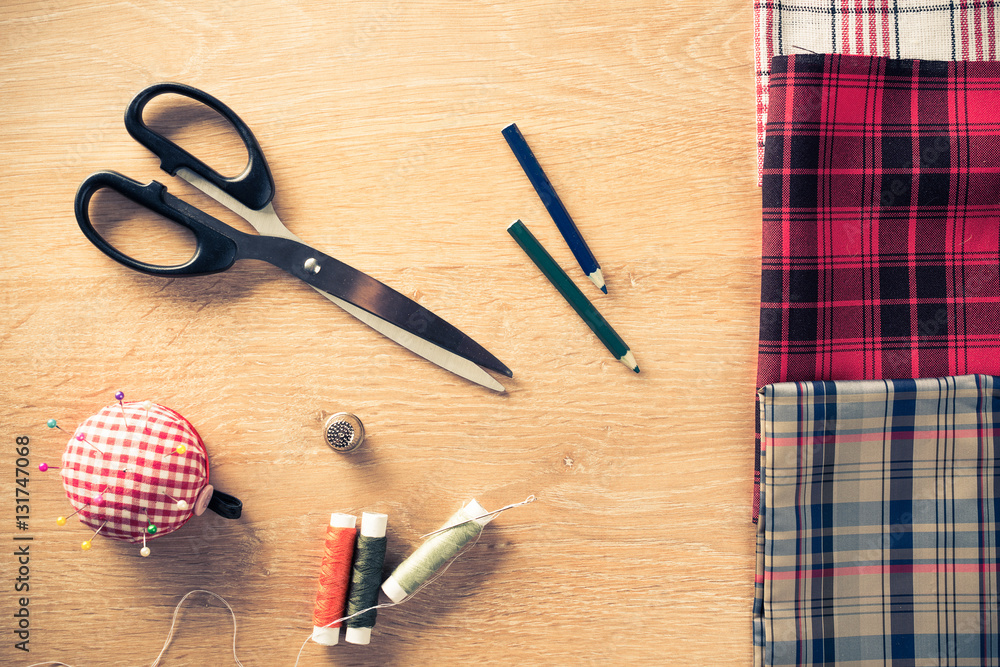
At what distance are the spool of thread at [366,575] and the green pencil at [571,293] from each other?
334 millimetres

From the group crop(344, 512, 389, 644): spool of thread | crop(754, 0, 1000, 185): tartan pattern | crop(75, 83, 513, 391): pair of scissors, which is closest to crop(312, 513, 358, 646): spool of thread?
crop(344, 512, 389, 644): spool of thread

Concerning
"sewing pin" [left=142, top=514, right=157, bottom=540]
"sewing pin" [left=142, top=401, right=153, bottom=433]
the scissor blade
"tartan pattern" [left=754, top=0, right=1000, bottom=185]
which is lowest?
"sewing pin" [left=142, top=514, right=157, bottom=540]

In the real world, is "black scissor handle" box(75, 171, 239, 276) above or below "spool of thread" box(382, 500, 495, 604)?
above

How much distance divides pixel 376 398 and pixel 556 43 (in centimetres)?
49

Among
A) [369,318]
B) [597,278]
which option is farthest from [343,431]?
[597,278]

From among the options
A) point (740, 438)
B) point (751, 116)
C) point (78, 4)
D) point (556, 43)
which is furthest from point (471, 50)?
point (740, 438)

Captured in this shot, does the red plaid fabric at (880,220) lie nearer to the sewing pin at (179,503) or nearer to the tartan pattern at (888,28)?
the tartan pattern at (888,28)

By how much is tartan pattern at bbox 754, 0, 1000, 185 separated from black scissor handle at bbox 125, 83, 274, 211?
0.60 m

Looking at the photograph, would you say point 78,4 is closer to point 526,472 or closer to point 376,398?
point 376,398

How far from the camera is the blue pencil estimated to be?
2.39 ft

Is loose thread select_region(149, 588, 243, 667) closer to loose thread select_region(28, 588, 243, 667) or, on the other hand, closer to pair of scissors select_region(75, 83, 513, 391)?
loose thread select_region(28, 588, 243, 667)

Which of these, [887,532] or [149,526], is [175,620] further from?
[887,532]

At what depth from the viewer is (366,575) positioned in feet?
2.28

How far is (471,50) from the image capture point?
2.43 ft
